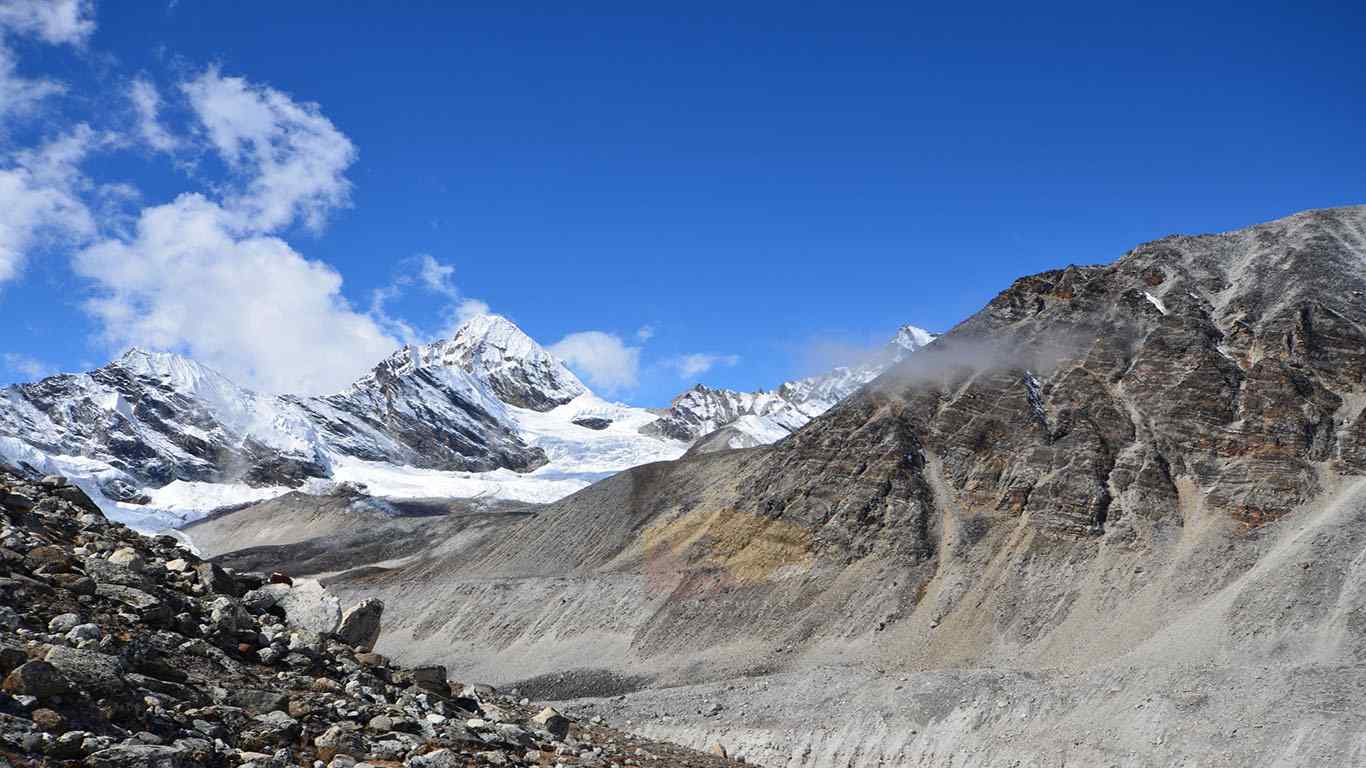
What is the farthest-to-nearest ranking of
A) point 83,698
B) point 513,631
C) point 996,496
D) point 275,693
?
point 513,631
point 996,496
point 275,693
point 83,698

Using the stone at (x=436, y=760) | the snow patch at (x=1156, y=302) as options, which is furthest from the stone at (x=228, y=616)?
the snow patch at (x=1156, y=302)

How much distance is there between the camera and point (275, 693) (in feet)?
40.4

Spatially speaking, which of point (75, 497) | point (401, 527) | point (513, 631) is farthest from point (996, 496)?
point (401, 527)

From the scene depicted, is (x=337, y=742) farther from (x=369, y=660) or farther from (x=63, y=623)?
(x=369, y=660)

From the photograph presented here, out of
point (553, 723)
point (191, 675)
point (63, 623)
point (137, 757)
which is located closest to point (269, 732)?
point (191, 675)

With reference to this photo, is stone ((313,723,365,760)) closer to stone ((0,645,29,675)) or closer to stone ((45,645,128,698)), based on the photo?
stone ((45,645,128,698))

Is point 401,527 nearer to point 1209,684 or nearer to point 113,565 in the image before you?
point 1209,684

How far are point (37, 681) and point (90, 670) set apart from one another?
24.4 inches

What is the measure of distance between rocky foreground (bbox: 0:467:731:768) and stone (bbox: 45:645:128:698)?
17 mm

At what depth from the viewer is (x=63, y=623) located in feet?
37.1

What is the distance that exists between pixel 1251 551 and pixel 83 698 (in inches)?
2200

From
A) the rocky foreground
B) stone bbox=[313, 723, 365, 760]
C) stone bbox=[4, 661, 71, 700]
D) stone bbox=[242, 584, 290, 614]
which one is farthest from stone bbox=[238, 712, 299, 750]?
stone bbox=[242, 584, 290, 614]

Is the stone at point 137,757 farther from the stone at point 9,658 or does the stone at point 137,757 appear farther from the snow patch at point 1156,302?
the snow patch at point 1156,302

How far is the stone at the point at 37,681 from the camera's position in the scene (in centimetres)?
962
